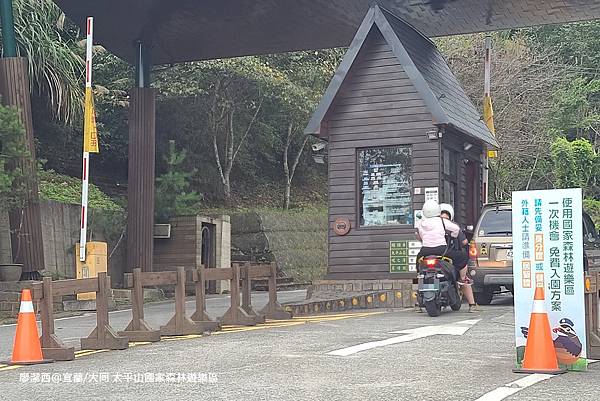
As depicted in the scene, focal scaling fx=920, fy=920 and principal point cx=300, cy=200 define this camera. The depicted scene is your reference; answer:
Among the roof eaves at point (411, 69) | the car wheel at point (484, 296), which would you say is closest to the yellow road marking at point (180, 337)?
the car wheel at point (484, 296)

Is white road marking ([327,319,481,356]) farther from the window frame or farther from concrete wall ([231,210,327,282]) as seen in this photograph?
concrete wall ([231,210,327,282])

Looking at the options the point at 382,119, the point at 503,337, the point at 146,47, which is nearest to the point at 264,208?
the point at 146,47

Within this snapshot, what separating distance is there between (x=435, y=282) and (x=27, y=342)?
6.19 metres

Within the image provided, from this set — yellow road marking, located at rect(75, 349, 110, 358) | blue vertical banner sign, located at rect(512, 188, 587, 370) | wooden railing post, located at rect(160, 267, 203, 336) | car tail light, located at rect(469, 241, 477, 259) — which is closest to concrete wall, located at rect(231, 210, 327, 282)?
car tail light, located at rect(469, 241, 477, 259)

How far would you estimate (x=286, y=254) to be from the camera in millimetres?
27953

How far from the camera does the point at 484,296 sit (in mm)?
16203

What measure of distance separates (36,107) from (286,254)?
8.58 m

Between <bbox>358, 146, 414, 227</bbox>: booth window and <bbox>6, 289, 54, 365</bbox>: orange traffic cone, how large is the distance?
9.58 meters

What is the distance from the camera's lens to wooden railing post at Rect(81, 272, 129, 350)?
1032 cm

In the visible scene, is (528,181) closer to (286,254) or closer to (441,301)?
(286,254)

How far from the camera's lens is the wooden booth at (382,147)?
1744cm

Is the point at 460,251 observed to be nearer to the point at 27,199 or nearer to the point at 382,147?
the point at 382,147

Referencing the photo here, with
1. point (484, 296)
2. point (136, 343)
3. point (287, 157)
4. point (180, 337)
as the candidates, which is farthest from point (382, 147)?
point (287, 157)

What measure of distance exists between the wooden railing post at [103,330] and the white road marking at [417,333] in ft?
8.46
